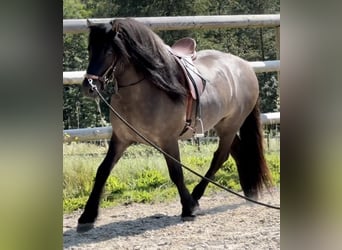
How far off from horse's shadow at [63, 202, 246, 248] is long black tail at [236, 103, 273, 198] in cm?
9

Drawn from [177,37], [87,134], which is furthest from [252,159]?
[87,134]

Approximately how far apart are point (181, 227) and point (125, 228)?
0.23m

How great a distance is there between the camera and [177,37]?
1985 millimetres

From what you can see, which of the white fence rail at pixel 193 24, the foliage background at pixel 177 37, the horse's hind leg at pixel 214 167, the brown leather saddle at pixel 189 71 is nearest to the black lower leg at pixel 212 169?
the horse's hind leg at pixel 214 167

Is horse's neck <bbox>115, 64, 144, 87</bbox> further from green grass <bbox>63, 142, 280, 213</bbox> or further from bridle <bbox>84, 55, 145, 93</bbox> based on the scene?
green grass <bbox>63, 142, 280, 213</bbox>

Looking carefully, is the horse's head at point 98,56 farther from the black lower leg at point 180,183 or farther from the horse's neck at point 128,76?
the black lower leg at point 180,183

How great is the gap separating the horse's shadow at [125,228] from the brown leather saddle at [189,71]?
0.34 meters

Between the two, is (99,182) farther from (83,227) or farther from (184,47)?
(184,47)

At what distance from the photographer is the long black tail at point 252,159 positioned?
81.8 inches

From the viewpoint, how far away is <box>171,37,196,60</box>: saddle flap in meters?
1.98
